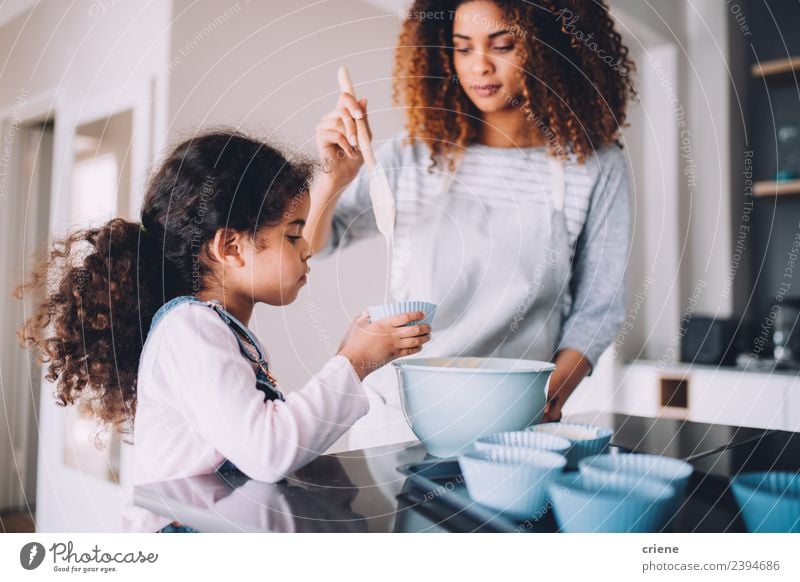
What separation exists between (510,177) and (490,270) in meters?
0.13

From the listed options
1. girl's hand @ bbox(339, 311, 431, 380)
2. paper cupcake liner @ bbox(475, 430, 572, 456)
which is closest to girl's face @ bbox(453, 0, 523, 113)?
girl's hand @ bbox(339, 311, 431, 380)

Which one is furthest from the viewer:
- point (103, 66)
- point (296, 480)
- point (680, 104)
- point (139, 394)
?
point (680, 104)

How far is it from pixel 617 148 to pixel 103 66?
69cm

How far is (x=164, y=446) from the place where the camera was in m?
0.56

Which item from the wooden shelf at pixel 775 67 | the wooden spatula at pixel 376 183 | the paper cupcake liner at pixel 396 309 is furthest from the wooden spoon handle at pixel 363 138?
the wooden shelf at pixel 775 67

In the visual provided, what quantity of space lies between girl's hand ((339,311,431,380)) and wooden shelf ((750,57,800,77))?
797 millimetres

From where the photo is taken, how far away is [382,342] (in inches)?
22.3

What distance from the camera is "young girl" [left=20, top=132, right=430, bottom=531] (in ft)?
1.65

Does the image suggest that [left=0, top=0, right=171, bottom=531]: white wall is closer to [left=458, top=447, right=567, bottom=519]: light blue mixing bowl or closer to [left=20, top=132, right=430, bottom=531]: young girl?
[left=20, top=132, right=430, bottom=531]: young girl

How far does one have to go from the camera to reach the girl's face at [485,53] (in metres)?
0.81

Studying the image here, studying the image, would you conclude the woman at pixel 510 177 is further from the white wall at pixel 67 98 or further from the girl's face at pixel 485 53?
the white wall at pixel 67 98
